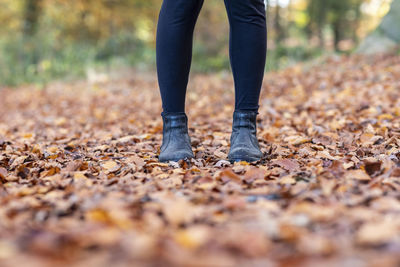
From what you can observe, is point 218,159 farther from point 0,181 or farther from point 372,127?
point 372,127

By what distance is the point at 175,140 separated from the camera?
168 cm

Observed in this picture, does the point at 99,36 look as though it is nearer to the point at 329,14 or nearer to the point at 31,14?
the point at 31,14

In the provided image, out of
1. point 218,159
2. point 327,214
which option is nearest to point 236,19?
point 218,159

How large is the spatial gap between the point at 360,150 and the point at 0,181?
1407mm

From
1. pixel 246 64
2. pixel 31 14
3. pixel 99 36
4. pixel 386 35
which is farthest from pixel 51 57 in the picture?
pixel 246 64

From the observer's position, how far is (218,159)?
171 cm

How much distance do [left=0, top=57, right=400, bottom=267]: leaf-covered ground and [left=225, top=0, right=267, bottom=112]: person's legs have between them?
29cm

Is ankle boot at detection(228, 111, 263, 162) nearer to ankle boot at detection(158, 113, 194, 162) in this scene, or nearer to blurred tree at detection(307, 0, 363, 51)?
ankle boot at detection(158, 113, 194, 162)

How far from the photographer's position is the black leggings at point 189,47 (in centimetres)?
161

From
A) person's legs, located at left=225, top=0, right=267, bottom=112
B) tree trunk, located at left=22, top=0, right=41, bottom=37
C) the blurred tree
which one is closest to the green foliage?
tree trunk, located at left=22, top=0, right=41, bottom=37

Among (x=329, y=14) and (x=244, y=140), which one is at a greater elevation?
(x=329, y=14)

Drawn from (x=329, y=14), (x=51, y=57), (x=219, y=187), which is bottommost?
(x=219, y=187)

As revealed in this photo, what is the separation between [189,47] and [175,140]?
40cm

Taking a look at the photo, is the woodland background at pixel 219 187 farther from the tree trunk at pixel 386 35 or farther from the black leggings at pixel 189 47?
the tree trunk at pixel 386 35
